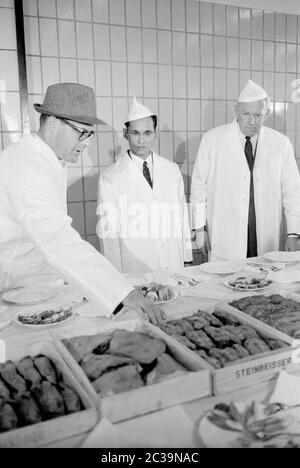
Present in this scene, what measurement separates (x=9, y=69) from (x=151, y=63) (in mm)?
1254

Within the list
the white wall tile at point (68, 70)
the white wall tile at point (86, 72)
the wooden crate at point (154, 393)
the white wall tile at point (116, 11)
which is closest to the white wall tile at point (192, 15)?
the white wall tile at point (116, 11)

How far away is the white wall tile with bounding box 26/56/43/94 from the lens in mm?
3559

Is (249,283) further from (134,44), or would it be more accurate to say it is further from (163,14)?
(163,14)

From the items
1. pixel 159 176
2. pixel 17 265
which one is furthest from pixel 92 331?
pixel 159 176

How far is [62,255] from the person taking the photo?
5.67 ft

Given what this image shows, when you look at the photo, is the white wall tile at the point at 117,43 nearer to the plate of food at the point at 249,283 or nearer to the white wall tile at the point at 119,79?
the white wall tile at the point at 119,79

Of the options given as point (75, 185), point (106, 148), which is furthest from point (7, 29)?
point (75, 185)

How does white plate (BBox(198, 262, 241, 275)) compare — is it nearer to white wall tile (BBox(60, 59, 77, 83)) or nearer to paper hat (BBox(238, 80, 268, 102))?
paper hat (BBox(238, 80, 268, 102))

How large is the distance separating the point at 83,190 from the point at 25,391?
2878 mm

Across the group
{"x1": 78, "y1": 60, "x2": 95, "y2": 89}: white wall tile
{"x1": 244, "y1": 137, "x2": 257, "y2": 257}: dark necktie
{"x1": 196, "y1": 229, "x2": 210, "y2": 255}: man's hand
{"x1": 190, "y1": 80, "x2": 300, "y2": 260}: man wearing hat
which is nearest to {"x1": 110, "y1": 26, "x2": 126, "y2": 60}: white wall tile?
{"x1": 78, "y1": 60, "x2": 95, "y2": 89}: white wall tile

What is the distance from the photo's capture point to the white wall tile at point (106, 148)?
3916 mm

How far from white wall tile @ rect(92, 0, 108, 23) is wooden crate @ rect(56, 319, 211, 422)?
3.24 meters

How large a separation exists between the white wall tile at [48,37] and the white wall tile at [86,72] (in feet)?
0.75

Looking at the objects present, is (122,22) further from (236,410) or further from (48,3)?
(236,410)
